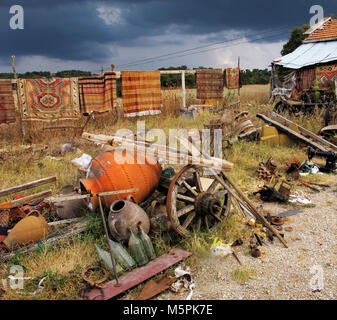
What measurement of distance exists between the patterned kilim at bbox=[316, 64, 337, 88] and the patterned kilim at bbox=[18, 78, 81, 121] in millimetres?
12452

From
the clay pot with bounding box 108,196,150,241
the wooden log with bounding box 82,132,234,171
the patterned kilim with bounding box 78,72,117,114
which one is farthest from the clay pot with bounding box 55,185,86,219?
the patterned kilim with bounding box 78,72,117,114

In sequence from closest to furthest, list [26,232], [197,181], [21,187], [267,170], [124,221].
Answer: [124,221]
[26,232]
[197,181]
[21,187]
[267,170]

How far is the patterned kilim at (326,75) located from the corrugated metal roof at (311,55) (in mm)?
425

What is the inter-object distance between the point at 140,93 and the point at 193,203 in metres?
6.63

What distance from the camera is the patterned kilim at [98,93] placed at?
28.9 ft

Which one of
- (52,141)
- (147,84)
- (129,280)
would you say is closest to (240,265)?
(129,280)

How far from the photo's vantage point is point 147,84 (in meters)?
9.73

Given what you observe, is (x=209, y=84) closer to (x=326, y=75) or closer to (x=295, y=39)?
(x=326, y=75)

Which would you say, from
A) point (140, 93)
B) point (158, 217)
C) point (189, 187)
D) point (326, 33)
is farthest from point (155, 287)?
point (326, 33)

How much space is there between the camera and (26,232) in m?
3.61

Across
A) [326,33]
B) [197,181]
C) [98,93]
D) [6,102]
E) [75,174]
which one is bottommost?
[75,174]

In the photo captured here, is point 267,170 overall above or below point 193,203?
below

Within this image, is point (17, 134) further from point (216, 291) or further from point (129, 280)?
point (216, 291)

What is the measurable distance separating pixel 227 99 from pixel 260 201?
11368mm
